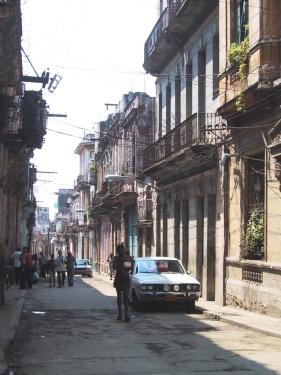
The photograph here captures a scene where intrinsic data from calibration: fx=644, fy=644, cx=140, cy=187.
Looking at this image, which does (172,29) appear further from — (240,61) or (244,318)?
(244,318)

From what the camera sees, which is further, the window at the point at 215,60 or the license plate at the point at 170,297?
the window at the point at 215,60

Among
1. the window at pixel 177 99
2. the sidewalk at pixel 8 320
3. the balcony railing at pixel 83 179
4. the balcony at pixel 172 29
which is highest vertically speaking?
the balcony at pixel 172 29

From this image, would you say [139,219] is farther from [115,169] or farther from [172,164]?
[115,169]

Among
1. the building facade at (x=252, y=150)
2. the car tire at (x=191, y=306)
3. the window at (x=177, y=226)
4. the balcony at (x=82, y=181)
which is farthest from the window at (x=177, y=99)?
the balcony at (x=82, y=181)

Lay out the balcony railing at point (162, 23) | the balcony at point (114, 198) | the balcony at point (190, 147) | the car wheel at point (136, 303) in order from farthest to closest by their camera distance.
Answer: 1. the balcony at point (114, 198)
2. the balcony railing at point (162, 23)
3. the balcony at point (190, 147)
4. the car wheel at point (136, 303)

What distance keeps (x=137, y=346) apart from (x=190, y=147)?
32.8ft

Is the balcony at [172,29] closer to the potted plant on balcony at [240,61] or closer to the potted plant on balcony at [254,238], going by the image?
the potted plant on balcony at [240,61]

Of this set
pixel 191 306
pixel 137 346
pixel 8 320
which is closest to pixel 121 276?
pixel 8 320

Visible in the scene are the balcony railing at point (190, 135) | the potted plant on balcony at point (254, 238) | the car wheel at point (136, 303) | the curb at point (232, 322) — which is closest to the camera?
the curb at point (232, 322)

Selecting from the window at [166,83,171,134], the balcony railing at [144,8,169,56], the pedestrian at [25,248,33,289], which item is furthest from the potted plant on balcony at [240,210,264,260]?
the window at [166,83,171,134]

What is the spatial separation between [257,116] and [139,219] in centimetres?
1697

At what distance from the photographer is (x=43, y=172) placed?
1961 inches

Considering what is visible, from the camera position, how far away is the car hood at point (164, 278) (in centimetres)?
1648

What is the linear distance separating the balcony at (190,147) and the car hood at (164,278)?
4.10 meters
